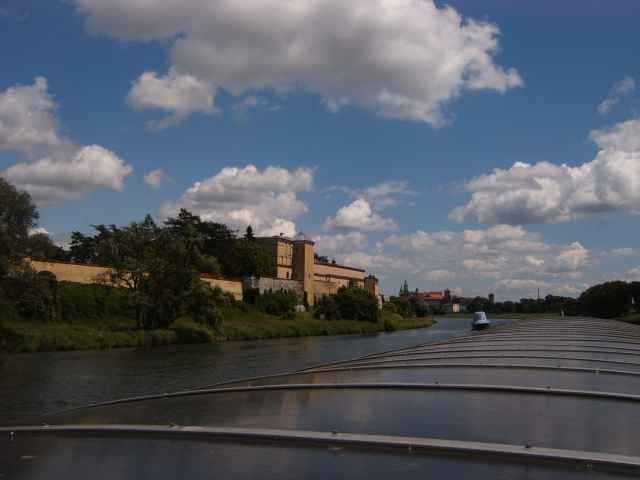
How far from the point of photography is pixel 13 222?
28891mm

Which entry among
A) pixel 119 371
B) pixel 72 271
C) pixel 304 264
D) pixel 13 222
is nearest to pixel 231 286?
pixel 72 271

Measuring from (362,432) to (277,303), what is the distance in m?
62.9

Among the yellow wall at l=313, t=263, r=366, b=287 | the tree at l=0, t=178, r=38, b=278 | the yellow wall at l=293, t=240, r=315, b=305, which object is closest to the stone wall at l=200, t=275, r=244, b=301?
the yellow wall at l=293, t=240, r=315, b=305

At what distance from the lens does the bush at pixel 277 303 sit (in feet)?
214

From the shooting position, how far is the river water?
16938 millimetres

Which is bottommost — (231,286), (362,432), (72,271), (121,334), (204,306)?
(121,334)

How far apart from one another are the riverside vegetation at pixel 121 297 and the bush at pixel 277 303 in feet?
26.4

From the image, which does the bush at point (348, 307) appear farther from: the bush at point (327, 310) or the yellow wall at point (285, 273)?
the yellow wall at point (285, 273)

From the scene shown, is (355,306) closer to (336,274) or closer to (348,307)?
(348,307)

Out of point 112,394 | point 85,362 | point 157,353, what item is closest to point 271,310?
point 157,353

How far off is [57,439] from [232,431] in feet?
5.44

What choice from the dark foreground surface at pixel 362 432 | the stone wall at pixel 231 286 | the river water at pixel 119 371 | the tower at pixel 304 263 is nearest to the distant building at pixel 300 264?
the tower at pixel 304 263

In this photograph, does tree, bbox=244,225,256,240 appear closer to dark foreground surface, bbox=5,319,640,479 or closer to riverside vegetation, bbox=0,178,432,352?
riverside vegetation, bbox=0,178,432,352

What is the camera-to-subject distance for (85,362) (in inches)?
1013
